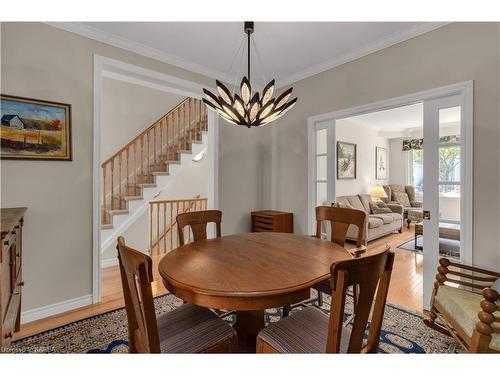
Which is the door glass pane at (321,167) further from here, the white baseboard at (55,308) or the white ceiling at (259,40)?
the white baseboard at (55,308)

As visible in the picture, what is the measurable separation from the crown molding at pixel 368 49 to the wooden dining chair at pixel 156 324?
295 cm

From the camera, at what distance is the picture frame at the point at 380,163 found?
716 cm

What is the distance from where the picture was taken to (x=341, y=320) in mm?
985

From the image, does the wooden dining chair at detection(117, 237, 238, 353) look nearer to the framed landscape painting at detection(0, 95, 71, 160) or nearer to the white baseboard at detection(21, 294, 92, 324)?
the white baseboard at detection(21, 294, 92, 324)

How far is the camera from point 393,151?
25.0ft

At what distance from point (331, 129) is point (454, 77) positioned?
4.37 ft

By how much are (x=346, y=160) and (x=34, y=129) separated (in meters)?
5.63

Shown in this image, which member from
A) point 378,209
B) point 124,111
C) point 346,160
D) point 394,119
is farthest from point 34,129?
point 394,119

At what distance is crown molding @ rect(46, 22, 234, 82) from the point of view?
7.72ft

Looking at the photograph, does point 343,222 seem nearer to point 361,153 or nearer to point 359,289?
point 359,289

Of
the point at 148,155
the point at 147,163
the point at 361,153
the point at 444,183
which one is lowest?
the point at 444,183

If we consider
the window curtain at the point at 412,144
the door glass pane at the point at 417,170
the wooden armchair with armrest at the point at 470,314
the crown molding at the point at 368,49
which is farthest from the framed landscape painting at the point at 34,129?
the door glass pane at the point at 417,170
